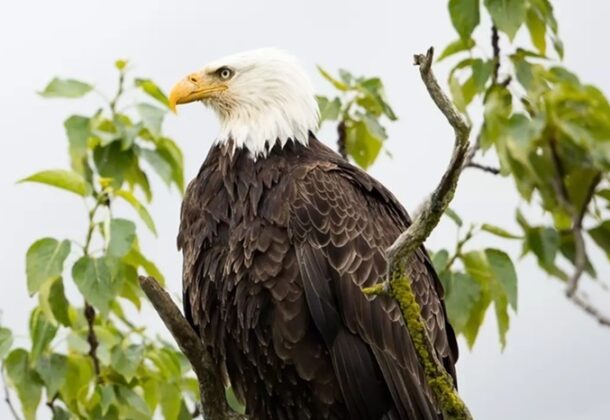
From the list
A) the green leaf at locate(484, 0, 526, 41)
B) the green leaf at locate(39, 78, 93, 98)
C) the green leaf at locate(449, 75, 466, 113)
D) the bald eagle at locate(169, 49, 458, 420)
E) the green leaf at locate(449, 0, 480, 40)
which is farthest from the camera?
the green leaf at locate(39, 78, 93, 98)

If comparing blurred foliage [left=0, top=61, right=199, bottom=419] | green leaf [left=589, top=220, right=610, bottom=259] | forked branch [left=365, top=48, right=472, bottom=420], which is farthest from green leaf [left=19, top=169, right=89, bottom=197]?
green leaf [left=589, top=220, right=610, bottom=259]

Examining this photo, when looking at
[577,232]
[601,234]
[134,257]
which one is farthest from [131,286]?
[577,232]

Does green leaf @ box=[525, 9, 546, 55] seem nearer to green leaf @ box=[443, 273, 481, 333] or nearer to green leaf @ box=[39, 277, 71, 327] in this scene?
green leaf @ box=[443, 273, 481, 333]

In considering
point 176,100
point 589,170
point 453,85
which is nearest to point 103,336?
point 176,100

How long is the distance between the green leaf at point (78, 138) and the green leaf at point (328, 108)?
1202mm

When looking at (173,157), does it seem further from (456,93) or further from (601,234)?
(601,234)

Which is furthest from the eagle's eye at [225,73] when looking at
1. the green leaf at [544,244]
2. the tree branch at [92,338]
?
the green leaf at [544,244]

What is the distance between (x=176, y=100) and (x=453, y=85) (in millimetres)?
1408

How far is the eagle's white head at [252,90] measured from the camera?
6.71 metres

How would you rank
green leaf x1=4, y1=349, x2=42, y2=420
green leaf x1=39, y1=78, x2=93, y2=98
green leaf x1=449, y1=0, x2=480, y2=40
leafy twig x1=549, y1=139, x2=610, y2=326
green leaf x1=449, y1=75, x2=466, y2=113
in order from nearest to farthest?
leafy twig x1=549, y1=139, x2=610, y2=326
green leaf x1=449, y1=75, x2=466, y2=113
green leaf x1=449, y1=0, x2=480, y2=40
green leaf x1=4, y1=349, x2=42, y2=420
green leaf x1=39, y1=78, x2=93, y2=98

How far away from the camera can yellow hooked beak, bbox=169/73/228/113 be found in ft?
22.0

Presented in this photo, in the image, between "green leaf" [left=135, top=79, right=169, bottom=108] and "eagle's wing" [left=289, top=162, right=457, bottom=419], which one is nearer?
"eagle's wing" [left=289, top=162, right=457, bottom=419]

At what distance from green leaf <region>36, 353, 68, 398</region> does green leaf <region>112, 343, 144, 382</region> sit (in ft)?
0.87

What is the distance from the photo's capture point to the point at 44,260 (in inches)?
275
